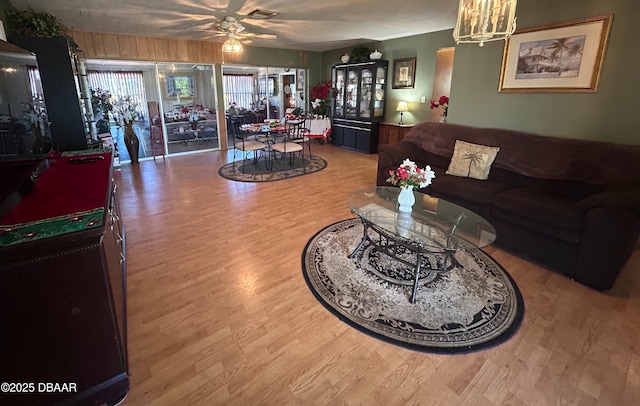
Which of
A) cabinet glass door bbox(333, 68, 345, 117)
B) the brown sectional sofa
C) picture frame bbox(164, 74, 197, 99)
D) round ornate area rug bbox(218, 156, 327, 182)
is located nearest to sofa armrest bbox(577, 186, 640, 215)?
the brown sectional sofa

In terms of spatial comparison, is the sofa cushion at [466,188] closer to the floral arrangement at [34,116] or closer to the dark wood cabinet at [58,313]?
the dark wood cabinet at [58,313]

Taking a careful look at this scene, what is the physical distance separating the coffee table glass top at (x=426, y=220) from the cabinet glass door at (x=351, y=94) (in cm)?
473

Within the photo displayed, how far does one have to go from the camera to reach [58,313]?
4.18ft

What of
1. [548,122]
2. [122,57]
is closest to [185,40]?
[122,57]

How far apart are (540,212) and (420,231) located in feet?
3.65

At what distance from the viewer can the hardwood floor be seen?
1.55 meters

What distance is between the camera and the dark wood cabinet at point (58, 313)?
1.18 m

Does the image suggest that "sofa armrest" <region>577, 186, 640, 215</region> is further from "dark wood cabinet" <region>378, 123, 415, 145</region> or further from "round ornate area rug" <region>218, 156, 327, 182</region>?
"dark wood cabinet" <region>378, 123, 415, 145</region>

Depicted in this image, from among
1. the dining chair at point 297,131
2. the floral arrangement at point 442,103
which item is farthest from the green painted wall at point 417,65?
the dining chair at point 297,131

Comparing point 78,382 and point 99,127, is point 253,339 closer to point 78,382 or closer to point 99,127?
point 78,382

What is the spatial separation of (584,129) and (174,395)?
4.08 m

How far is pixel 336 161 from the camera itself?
635cm

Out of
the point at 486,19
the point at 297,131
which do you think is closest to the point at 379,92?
the point at 297,131

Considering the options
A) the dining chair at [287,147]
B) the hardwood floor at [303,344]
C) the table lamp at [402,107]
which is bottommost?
the hardwood floor at [303,344]
